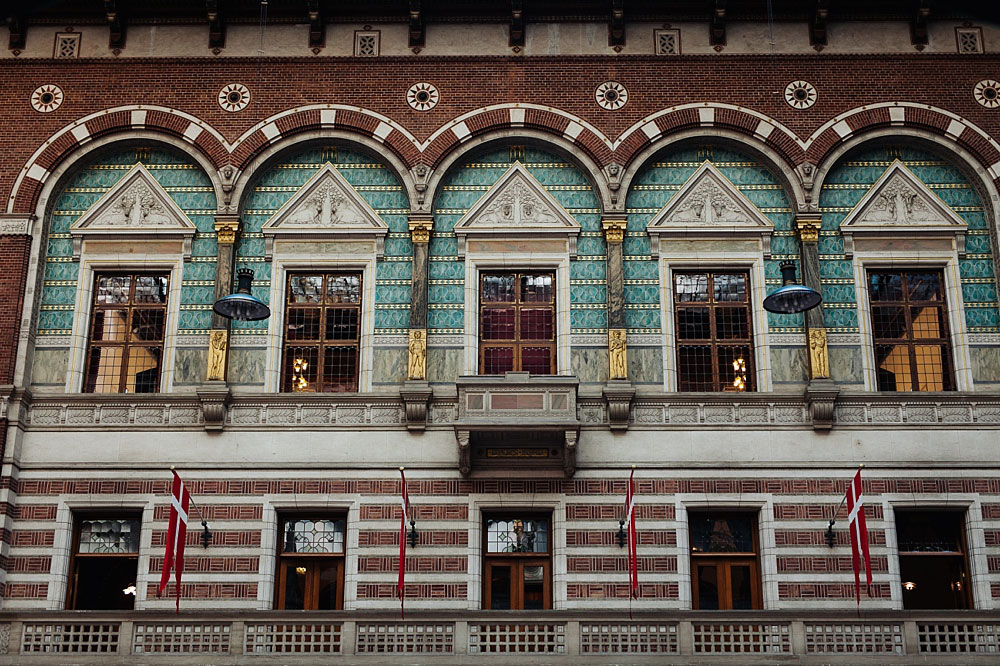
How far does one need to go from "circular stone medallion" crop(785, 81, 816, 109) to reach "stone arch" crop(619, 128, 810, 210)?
1.12 meters

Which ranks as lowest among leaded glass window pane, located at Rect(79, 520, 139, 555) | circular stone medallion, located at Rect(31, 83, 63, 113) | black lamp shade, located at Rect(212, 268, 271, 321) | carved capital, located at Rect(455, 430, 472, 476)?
leaded glass window pane, located at Rect(79, 520, 139, 555)

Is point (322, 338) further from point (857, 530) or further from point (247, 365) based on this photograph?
point (857, 530)

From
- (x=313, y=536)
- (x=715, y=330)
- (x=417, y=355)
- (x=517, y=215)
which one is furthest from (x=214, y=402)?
(x=715, y=330)

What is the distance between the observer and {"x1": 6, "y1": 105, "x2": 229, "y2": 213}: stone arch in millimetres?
24031

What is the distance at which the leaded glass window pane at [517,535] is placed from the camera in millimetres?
21844

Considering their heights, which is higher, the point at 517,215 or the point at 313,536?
the point at 517,215

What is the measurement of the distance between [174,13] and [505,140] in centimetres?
772

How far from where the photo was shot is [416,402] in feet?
72.3

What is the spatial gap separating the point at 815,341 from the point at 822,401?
126 centimetres

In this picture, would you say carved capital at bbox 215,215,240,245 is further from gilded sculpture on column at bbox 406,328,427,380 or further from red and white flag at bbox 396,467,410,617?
red and white flag at bbox 396,467,410,617

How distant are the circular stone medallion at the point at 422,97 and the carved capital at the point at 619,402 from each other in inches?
283

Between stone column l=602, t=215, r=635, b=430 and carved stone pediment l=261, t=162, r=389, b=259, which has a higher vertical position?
carved stone pediment l=261, t=162, r=389, b=259

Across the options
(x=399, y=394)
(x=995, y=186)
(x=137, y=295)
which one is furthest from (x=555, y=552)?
(x=995, y=186)

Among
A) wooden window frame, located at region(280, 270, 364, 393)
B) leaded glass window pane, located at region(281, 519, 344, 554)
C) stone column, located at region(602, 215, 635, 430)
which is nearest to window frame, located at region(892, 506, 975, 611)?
stone column, located at region(602, 215, 635, 430)
